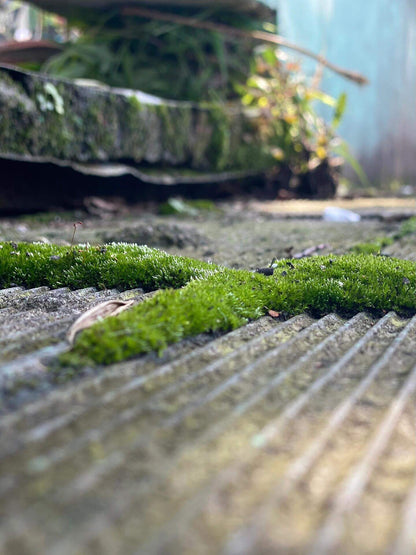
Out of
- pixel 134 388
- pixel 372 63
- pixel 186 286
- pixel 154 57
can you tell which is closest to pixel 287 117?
pixel 154 57

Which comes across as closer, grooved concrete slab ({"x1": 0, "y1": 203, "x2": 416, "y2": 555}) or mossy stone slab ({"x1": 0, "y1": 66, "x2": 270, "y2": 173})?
grooved concrete slab ({"x1": 0, "y1": 203, "x2": 416, "y2": 555})

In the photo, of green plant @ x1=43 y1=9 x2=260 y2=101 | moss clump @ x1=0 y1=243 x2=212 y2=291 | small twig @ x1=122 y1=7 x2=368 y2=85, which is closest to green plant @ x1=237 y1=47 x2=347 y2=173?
small twig @ x1=122 y1=7 x2=368 y2=85

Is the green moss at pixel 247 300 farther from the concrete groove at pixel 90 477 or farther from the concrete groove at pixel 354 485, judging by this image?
the concrete groove at pixel 354 485

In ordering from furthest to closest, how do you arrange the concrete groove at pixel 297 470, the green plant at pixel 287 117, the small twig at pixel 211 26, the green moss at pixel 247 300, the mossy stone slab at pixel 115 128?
the green plant at pixel 287 117, the small twig at pixel 211 26, the mossy stone slab at pixel 115 128, the green moss at pixel 247 300, the concrete groove at pixel 297 470

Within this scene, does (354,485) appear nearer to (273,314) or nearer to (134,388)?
(134,388)

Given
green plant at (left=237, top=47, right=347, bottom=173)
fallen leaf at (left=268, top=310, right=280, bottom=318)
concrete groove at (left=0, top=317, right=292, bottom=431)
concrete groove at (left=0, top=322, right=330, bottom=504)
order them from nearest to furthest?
concrete groove at (left=0, top=322, right=330, bottom=504), concrete groove at (left=0, top=317, right=292, bottom=431), fallen leaf at (left=268, top=310, right=280, bottom=318), green plant at (left=237, top=47, right=347, bottom=173)

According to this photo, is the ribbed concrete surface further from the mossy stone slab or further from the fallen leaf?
the mossy stone slab

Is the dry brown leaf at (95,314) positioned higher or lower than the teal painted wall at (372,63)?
lower

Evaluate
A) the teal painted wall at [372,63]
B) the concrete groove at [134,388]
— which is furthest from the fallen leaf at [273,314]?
the teal painted wall at [372,63]
